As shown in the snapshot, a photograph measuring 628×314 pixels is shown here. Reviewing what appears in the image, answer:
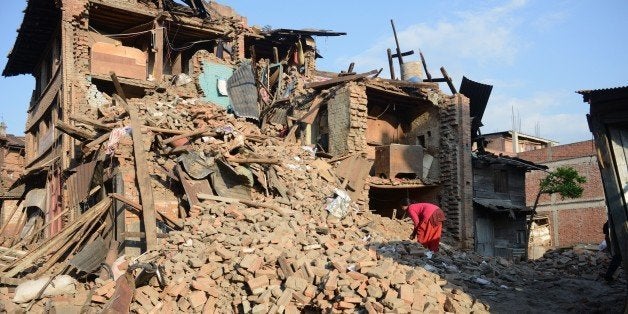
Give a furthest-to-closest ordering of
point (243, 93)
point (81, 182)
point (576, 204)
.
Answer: point (576, 204)
point (243, 93)
point (81, 182)

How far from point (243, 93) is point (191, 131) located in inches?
233

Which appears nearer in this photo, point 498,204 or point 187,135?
point 187,135

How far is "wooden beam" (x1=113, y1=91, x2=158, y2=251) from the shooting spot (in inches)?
366

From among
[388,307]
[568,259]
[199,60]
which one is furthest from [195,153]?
[568,259]

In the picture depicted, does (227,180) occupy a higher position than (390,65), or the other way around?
(390,65)

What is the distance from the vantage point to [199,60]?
1761 cm

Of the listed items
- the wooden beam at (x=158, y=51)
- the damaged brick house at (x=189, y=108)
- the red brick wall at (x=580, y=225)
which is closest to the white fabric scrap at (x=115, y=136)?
the damaged brick house at (x=189, y=108)

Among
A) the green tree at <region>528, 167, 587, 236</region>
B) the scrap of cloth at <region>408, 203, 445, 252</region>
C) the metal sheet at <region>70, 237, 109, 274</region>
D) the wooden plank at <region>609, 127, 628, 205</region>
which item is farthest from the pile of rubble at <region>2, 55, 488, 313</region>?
the green tree at <region>528, 167, 587, 236</region>

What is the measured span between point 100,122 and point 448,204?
10388 mm

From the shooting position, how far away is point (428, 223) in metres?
10.0

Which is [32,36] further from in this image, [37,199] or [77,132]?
[77,132]

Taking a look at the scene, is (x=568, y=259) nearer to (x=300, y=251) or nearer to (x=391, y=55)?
(x=300, y=251)

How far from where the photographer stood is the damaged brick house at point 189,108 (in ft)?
40.1

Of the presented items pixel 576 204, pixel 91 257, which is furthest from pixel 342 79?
pixel 576 204
